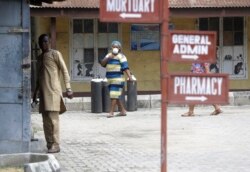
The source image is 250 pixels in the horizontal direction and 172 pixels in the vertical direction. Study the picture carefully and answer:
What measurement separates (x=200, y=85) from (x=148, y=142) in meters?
6.86

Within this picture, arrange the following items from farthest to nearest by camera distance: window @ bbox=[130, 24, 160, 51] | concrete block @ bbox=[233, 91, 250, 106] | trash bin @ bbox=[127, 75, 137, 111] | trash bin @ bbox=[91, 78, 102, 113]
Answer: window @ bbox=[130, 24, 160, 51] < concrete block @ bbox=[233, 91, 250, 106] < trash bin @ bbox=[127, 75, 137, 111] < trash bin @ bbox=[91, 78, 102, 113]

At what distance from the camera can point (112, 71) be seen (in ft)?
56.3

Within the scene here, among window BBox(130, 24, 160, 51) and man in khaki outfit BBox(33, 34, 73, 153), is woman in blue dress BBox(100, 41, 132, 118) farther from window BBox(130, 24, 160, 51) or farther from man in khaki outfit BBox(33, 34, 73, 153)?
man in khaki outfit BBox(33, 34, 73, 153)

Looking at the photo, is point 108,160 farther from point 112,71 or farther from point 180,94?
point 112,71

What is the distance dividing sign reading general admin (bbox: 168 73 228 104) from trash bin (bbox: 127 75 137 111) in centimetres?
1276

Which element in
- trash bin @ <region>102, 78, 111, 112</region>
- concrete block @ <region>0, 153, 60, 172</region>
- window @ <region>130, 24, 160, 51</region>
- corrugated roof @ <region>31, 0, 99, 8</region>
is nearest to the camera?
concrete block @ <region>0, 153, 60, 172</region>

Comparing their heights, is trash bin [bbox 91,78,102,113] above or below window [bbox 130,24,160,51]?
below

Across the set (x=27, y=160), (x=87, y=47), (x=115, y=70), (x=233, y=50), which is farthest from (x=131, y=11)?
(x=233, y=50)

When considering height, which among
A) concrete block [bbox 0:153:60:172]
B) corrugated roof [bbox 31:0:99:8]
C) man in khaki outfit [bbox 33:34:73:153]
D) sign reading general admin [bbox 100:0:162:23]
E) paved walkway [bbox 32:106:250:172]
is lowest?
paved walkway [bbox 32:106:250:172]

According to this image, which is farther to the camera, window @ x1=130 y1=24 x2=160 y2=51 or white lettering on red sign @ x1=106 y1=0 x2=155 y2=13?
window @ x1=130 y1=24 x2=160 y2=51

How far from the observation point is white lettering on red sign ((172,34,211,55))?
598 cm

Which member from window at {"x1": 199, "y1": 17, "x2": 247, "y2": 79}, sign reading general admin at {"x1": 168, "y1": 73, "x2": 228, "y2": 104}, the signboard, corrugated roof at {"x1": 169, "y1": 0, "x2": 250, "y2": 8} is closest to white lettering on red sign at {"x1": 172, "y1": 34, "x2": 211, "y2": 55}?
the signboard

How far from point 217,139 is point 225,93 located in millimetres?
7123

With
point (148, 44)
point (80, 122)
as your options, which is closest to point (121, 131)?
point (80, 122)
